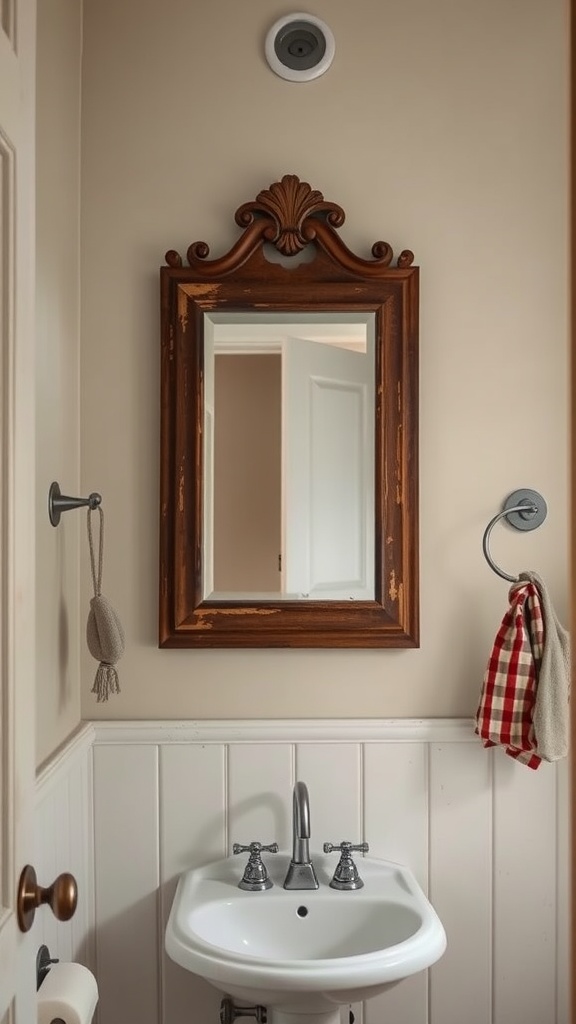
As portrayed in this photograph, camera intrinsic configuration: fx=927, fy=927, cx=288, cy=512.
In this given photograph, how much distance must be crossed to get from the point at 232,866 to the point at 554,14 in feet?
5.92

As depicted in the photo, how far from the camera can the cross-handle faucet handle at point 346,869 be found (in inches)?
66.7

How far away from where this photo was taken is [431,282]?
1.86 m

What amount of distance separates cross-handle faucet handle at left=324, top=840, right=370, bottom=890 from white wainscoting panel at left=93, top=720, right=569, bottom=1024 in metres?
0.08

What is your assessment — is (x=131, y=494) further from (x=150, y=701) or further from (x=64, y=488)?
(x=150, y=701)

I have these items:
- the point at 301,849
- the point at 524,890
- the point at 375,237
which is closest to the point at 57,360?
the point at 375,237

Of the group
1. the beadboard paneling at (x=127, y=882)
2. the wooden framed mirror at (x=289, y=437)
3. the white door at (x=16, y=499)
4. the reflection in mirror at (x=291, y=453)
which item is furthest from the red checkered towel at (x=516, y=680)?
the white door at (x=16, y=499)

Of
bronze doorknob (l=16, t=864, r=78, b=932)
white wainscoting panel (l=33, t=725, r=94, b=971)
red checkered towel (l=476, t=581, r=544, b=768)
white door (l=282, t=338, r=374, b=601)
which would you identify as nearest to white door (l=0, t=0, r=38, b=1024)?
bronze doorknob (l=16, t=864, r=78, b=932)

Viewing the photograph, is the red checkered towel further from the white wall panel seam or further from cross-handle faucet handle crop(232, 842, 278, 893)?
cross-handle faucet handle crop(232, 842, 278, 893)

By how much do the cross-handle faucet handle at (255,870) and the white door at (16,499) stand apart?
77cm

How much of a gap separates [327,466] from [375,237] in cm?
47

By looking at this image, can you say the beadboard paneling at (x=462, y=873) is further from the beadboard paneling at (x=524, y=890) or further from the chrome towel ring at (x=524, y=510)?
the chrome towel ring at (x=524, y=510)

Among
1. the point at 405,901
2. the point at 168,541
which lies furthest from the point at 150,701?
the point at 405,901

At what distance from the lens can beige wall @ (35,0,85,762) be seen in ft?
4.98

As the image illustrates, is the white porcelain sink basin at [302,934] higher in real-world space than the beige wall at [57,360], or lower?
lower
